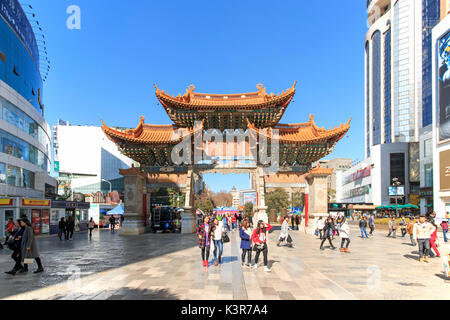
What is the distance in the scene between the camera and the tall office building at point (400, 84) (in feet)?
228

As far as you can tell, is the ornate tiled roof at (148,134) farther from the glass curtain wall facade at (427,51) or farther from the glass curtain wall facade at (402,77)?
the glass curtain wall facade at (402,77)

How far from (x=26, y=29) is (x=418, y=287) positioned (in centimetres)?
4636

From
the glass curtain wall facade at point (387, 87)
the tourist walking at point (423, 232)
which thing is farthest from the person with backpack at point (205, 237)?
the glass curtain wall facade at point (387, 87)

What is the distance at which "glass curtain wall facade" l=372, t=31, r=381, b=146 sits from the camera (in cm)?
9331

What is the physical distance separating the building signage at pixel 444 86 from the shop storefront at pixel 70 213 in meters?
37.6

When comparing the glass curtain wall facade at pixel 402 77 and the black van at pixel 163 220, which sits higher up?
the glass curtain wall facade at pixel 402 77

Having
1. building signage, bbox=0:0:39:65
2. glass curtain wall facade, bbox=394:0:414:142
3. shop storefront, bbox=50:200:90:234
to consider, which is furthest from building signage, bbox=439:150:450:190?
glass curtain wall facade, bbox=394:0:414:142

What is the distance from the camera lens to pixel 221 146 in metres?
26.8

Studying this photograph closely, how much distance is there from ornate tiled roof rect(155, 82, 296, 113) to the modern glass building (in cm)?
1142

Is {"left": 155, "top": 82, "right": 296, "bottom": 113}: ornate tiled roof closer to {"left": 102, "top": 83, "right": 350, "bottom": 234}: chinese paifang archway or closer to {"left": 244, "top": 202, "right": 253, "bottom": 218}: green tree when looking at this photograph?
{"left": 102, "top": 83, "right": 350, "bottom": 234}: chinese paifang archway
